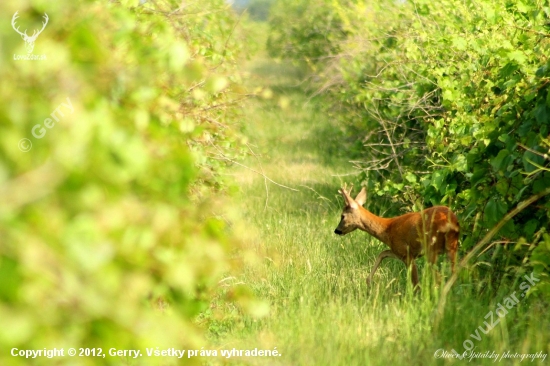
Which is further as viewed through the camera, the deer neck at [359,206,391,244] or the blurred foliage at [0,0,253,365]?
the deer neck at [359,206,391,244]

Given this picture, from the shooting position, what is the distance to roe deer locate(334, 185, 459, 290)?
19.8 feet

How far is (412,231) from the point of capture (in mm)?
6402

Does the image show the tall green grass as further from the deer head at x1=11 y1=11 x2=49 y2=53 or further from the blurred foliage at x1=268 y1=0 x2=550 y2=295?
the deer head at x1=11 y1=11 x2=49 y2=53

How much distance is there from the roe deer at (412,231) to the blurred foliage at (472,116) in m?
0.15

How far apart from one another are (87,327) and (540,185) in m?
3.90

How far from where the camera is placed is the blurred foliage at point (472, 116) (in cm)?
539

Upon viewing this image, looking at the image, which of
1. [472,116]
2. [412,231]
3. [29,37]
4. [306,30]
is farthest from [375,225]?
[306,30]

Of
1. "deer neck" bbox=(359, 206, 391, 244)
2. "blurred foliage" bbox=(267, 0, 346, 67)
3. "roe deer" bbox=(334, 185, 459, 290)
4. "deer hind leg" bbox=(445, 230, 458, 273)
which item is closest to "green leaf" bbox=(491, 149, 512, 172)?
"roe deer" bbox=(334, 185, 459, 290)

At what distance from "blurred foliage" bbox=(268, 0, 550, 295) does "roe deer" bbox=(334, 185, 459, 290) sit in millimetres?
146

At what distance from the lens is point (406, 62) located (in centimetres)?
946

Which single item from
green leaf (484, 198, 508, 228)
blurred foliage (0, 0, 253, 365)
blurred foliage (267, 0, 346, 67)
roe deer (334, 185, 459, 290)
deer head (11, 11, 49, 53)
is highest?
blurred foliage (267, 0, 346, 67)

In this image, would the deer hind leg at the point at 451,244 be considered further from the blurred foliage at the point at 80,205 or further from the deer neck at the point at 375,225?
the blurred foliage at the point at 80,205

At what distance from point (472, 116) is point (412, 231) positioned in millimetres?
1194

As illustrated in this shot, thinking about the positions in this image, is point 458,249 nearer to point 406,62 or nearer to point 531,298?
point 531,298
